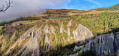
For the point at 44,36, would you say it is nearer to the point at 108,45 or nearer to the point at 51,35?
the point at 51,35

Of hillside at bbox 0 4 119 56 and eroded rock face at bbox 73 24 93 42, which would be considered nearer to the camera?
hillside at bbox 0 4 119 56

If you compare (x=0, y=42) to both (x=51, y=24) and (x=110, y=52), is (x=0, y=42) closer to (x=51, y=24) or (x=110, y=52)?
(x=51, y=24)

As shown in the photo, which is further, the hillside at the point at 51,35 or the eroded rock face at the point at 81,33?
the eroded rock face at the point at 81,33

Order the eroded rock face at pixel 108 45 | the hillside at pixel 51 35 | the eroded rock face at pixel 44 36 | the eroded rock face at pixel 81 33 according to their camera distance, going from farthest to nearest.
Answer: the eroded rock face at pixel 44 36
the eroded rock face at pixel 81 33
the hillside at pixel 51 35
the eroded rock face at pixel 108 45

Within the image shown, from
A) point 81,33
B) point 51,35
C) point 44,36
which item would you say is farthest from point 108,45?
point 44,36

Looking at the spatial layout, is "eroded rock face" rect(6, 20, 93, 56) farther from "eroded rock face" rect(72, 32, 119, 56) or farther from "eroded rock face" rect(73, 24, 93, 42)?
"eroded rock face" rect(72, 32, 119, 56)

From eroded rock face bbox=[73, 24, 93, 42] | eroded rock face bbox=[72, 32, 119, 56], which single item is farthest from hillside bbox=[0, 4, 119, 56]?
eroded rock face bbox=[72, 32, 119, 56]

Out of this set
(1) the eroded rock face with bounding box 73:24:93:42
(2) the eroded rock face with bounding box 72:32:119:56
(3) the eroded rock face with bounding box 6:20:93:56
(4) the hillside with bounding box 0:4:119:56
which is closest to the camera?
(2) the eroded rock face with bounding box 72:32:119:56

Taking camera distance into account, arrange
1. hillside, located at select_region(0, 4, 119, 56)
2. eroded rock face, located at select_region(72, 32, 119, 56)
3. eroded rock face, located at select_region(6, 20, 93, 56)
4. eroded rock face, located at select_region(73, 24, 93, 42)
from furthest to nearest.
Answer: eroded rock face, located at select_region(6, 20, 93, 56), eroded rock face, located at select_region(73, 24, 93, 42), hillside, located at select_region(0, 4, 119, 56), eroded rock face, located at select_region(72, 32, 119, 56)

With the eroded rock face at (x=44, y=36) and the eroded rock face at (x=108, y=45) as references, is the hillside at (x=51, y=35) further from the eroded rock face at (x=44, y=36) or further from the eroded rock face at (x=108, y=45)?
the eroded rock face at (x=108, y=45)

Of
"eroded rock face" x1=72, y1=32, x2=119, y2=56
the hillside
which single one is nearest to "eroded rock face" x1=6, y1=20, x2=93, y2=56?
the hillside

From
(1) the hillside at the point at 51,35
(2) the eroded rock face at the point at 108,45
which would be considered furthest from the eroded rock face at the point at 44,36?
(2) the eroded rock face at the point at 108,45

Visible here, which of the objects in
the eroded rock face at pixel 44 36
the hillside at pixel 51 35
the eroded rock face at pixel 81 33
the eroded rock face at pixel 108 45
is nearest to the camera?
the eroded rock face at pixel 108 45
